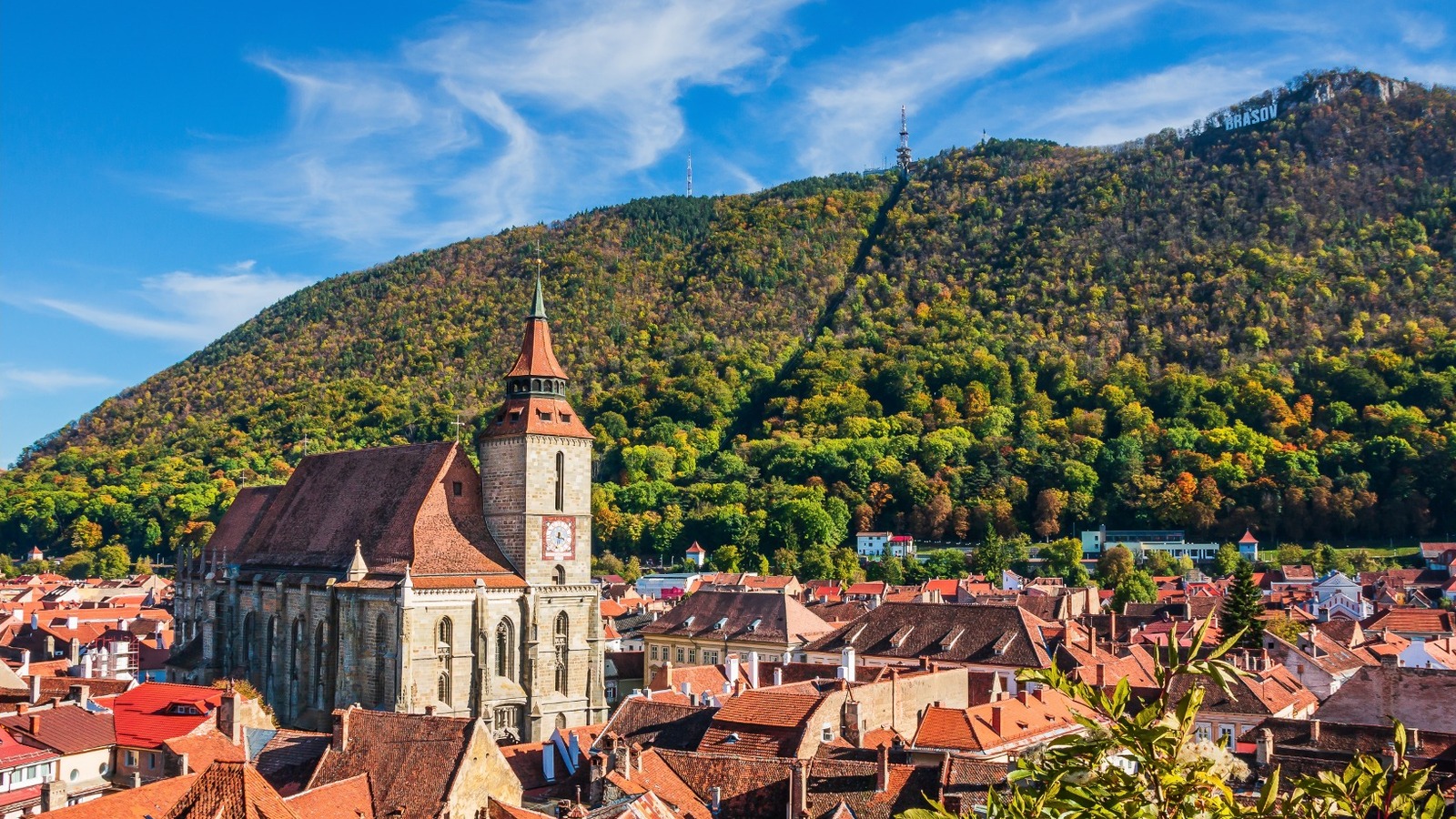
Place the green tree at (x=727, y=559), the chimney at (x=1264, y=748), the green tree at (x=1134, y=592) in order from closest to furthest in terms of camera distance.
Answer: the chimney at (x=1264, y=748) → the green tree at (x=1134, y=592) → the green tree at (x=727, y=559)

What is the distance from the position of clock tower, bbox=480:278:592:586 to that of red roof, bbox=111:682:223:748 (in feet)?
45.5

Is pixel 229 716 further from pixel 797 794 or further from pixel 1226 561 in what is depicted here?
pixel 1226 561

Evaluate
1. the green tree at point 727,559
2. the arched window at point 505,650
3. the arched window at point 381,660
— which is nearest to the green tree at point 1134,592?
the green tree at point 727,559

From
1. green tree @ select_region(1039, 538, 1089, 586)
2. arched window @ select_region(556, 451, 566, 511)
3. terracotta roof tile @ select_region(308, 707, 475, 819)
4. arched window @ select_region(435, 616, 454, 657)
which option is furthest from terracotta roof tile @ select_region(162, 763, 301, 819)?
green tree @ select_region(1039, 538, 1089, 586)

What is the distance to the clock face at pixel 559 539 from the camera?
5128cm

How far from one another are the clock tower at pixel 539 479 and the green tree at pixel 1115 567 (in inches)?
2570

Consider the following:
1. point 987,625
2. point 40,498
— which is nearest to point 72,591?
point 40,498

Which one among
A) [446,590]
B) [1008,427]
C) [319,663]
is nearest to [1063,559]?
[1008,427]

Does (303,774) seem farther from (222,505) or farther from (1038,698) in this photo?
(222,505)

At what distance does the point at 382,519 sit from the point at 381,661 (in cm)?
694

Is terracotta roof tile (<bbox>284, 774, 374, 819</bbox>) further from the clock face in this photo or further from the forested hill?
the forested hill

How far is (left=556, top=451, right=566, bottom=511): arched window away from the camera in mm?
52250

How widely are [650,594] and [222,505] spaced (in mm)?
54828

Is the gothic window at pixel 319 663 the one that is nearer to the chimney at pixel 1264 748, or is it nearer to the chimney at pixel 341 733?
the chimney at pixel 341 733
